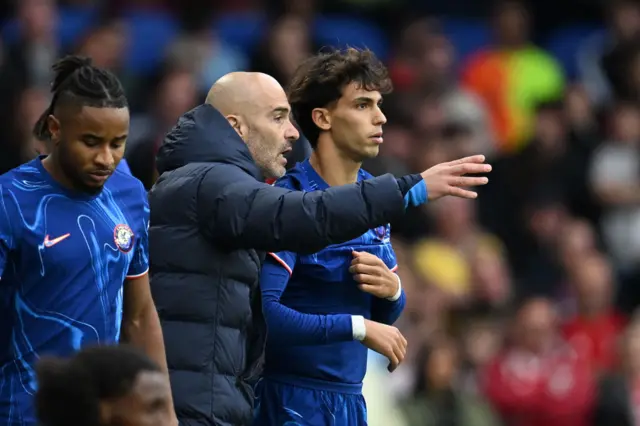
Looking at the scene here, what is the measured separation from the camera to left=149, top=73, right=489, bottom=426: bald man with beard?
16.0ft

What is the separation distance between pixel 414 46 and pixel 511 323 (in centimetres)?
281

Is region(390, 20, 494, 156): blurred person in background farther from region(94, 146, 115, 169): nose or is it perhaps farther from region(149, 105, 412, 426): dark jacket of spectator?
region(94, 146, 115, 169): nose

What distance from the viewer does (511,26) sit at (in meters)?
12.7

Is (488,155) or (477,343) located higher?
(488,155)

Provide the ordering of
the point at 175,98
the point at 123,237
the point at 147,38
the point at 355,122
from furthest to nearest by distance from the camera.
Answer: the point at 147,38 < the point at 175,98 < the point at 355,122 < the point at 123,237

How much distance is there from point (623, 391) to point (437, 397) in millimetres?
1422

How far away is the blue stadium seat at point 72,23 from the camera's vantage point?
11.2m

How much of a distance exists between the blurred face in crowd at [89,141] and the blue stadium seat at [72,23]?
628cm

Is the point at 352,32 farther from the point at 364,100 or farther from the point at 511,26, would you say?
the point at 364,100

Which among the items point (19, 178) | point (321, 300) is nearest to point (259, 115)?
point (321, 300)

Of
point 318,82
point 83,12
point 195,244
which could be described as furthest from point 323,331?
point 83,12

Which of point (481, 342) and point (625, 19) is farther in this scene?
point (625, 19)

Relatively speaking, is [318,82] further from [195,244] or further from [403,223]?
[403,223]

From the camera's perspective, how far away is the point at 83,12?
38.9 feet
